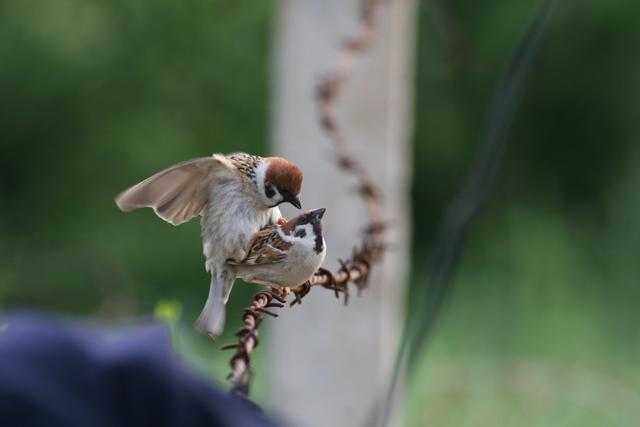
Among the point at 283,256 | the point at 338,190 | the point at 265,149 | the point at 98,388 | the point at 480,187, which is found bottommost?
the point at 98,388

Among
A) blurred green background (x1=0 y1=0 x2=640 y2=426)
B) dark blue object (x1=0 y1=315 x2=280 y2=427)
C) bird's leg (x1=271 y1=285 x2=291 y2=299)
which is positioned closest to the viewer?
dark blue object (x1=0 y1=315 x2=280 y2=427)

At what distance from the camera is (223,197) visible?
0.62m

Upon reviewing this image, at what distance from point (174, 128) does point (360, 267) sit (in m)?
3.87

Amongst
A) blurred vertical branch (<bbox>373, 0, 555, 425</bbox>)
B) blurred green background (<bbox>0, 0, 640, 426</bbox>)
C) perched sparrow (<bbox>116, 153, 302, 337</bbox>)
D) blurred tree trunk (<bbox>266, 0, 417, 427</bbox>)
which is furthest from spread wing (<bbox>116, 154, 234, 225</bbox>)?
blurred green background (<bbox>0, 0, 640, 426</bbox>)

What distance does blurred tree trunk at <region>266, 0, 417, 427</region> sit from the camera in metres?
2.40

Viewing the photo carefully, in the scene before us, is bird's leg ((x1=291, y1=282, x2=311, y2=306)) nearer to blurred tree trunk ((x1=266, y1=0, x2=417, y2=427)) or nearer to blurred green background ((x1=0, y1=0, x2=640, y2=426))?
A: blurred tree trunk ((x1=266, y1=0, x2=417, y2=427))

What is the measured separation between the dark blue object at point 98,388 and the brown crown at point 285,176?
4.4 inches

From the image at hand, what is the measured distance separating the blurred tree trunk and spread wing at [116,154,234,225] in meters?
1.66

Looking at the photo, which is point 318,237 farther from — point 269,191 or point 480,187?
point 480,187

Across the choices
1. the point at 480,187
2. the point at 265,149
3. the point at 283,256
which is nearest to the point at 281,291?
the point at 283,256

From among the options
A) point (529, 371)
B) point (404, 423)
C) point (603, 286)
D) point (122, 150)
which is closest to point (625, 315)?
point (603, 286)

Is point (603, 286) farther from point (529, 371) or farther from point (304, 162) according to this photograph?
point (304, 162)

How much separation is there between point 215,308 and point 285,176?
0.09 m

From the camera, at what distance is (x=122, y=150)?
196 inches
